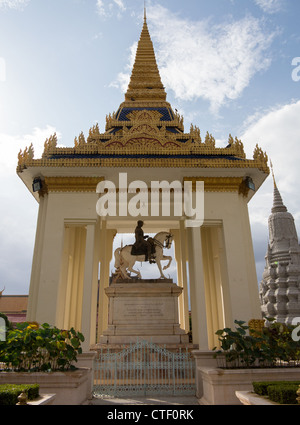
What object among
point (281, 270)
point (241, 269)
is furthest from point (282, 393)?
point (281, 270)

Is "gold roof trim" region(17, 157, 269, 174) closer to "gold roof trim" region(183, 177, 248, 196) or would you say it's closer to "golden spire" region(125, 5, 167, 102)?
"gold roof trim" region(183, 177, 248, 196)

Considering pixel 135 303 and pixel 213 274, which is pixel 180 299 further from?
pixel 135 303

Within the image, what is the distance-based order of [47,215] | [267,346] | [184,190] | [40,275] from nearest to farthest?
1. [267,346]
2. [40,275]
3. [47,215]
4. [184,190]

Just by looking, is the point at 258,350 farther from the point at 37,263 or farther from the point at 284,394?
the point at 37,263

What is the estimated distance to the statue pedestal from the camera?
11.0 meters

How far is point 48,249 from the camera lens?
34.9ft

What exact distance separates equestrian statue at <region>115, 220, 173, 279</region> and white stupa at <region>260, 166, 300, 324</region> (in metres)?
20.0

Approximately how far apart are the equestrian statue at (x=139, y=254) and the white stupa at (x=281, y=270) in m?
20.0

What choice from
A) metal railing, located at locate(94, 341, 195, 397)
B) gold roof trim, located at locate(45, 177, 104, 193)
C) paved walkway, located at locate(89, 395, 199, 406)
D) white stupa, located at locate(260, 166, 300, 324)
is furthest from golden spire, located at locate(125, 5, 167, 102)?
white stupa, located at locate(260, 166, 300, 324)

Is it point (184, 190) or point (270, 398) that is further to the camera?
point (184, 190)

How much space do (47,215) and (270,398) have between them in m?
8.54

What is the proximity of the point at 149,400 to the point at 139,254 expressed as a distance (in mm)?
5736
